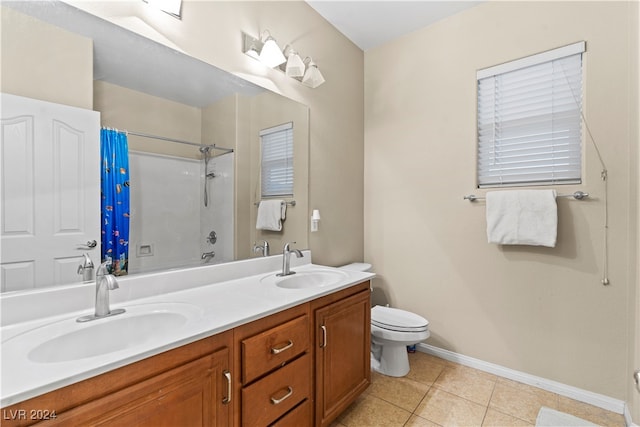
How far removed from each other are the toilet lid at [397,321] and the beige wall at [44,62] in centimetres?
200

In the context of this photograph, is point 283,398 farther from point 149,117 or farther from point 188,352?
point 149,117

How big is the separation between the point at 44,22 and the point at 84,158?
497 millimetres

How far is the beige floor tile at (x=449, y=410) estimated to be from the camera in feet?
5.39

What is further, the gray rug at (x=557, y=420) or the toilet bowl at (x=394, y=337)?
the toilet bowl at (x=394, y=337)

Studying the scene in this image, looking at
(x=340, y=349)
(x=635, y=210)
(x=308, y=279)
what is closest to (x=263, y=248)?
(x=308, y=279)

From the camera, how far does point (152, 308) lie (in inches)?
44.1

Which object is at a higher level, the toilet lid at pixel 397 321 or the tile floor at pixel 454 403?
the toilet lid at pixel 397 321

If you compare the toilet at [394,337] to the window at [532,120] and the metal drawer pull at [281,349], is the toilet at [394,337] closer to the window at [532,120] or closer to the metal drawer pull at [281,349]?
the metal drawer pull at [281,349]

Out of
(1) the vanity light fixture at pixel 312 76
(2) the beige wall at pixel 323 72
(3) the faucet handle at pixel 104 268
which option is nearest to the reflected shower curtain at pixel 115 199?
(3) the faucet handle at pixel 104 268

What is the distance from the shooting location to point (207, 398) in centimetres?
94

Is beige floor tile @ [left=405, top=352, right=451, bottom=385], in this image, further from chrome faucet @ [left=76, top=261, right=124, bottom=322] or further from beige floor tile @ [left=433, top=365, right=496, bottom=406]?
chrome faucet @ [left=76, top=261, right=124, bottom=322]

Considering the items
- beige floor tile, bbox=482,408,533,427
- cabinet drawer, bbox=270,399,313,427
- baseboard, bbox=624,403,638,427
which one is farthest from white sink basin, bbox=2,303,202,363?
baseboard, bbox=624,403,638,427

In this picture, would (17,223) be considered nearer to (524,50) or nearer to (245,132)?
(245,132)

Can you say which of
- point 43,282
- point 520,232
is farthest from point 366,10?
point 43,282
